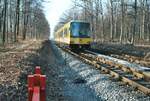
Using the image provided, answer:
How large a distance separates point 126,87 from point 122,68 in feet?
18.6

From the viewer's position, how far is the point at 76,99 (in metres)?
10.8

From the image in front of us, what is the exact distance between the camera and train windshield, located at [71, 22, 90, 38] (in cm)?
3597

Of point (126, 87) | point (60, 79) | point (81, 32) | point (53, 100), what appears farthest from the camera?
point (81, 32)

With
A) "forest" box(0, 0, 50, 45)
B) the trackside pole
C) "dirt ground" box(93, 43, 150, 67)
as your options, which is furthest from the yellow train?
the trackside pole

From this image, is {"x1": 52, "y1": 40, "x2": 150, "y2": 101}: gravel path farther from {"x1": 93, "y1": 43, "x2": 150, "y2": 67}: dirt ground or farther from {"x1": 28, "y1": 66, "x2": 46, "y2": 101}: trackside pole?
{"x1": 93, "y1": 43, "x2": 150, "y2": 67}: dirt ground

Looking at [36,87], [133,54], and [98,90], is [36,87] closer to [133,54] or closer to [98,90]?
[98,90]

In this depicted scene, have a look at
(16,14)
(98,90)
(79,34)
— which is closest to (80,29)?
(79,34)

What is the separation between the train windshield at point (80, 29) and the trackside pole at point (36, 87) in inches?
1198

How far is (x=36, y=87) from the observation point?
561 centimetres

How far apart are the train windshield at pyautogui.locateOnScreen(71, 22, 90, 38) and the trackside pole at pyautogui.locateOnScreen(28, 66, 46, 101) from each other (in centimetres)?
3042

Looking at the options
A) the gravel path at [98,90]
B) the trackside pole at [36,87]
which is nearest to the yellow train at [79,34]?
the gravel path at [98,90]

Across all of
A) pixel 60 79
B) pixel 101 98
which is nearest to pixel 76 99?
pixel 101 98

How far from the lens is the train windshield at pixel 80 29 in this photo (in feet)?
118

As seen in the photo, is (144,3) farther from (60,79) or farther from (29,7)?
(60,79)
